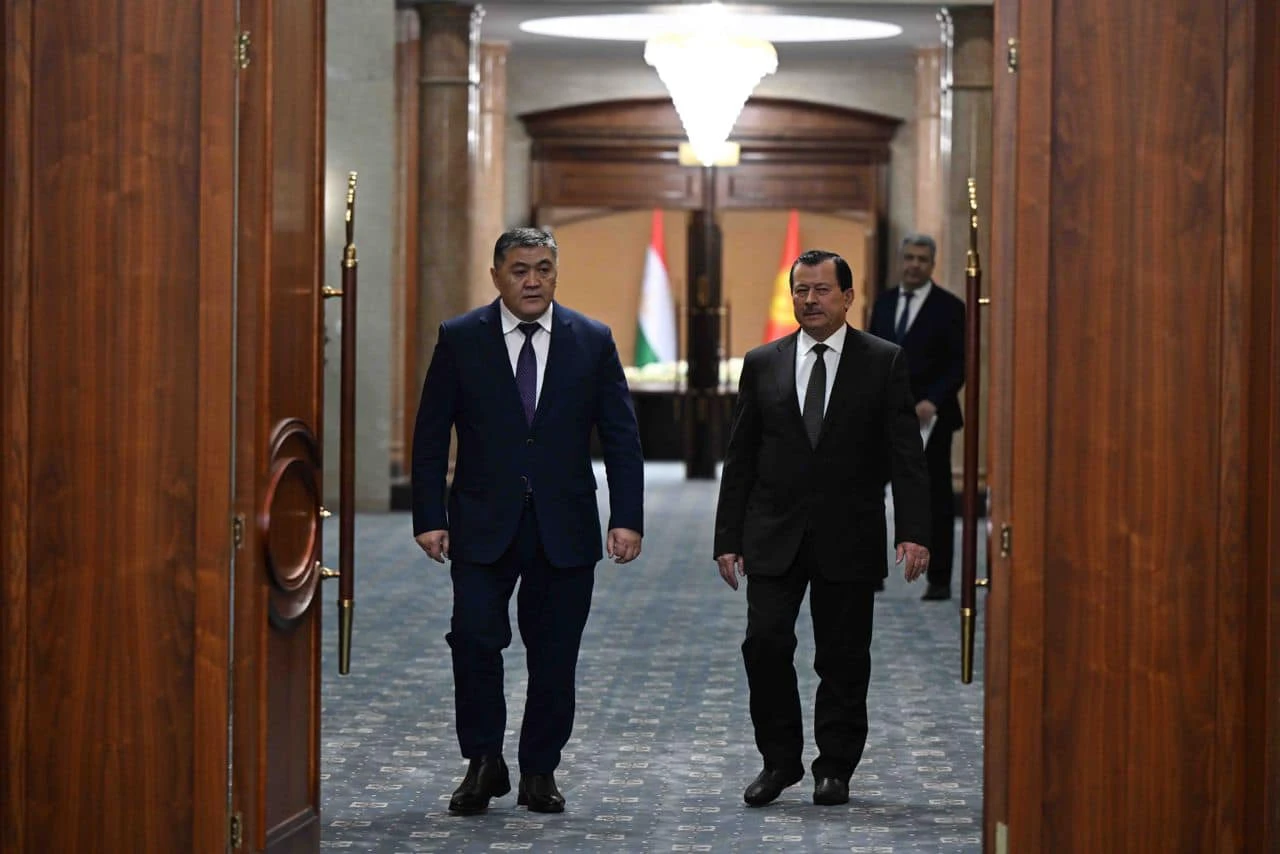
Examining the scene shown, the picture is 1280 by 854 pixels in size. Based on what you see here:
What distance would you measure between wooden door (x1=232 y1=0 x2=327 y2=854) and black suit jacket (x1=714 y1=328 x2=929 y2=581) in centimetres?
141

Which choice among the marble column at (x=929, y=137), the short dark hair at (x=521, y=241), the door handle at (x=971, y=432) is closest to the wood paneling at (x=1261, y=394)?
the door handle at (x=971, y=432)

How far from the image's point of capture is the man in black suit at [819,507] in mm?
5773

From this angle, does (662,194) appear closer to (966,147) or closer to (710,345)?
(710,345)

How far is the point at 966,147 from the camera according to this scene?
1533 cm

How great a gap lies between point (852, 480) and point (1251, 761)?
172 cm

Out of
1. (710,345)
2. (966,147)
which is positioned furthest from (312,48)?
(710,345)

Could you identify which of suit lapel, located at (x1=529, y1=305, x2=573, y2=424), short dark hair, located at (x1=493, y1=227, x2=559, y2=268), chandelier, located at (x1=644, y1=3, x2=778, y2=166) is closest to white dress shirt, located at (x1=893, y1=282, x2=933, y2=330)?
chandelier, located at (x1=644, y1=3, x2=778, y2=166)

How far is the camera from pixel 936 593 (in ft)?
34.7

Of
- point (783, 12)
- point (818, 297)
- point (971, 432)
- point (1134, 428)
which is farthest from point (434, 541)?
point (783, 12)

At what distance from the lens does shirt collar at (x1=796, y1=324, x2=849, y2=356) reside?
5.87 metres

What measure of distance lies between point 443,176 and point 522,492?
386 inches

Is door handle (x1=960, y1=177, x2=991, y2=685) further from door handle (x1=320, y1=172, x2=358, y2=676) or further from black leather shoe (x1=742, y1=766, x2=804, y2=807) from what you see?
door handle (x1=320, y1=172, x2=358, y2=676)

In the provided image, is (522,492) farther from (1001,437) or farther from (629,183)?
(629,183)

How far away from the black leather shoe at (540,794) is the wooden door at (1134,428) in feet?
5.58
